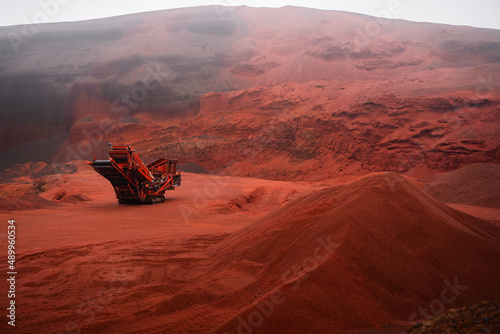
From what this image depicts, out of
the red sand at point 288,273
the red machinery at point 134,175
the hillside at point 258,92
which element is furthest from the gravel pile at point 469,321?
the hillside at point 258,92

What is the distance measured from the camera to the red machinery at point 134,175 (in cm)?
907

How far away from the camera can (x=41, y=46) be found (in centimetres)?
4409

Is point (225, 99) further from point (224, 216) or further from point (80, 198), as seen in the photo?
point (224, 216)

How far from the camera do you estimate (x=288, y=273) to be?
293 centimetres

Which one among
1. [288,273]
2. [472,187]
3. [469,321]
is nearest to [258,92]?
[472,187]

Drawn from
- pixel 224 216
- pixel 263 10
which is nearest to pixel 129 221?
pixel 224 216

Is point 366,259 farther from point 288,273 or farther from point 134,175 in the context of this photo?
point 134,175

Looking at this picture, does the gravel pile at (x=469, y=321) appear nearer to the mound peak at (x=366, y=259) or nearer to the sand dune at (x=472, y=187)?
the mound peak at (x=366, y=259)

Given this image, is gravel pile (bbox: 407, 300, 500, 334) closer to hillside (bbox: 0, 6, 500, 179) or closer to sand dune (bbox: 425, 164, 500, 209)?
sand dune (bbox: 425, 164, 500, 209)

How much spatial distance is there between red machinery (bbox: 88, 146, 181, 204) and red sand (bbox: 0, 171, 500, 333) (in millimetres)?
4656

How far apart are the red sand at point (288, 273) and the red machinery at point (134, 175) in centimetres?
466

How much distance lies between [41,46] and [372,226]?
5502 cm

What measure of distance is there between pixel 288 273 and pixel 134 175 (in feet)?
25.9

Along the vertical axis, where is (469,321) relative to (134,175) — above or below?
above
